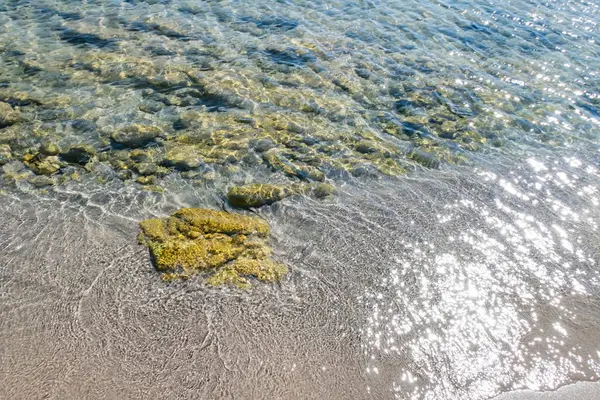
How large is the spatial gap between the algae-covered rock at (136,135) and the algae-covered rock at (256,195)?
7.25ft

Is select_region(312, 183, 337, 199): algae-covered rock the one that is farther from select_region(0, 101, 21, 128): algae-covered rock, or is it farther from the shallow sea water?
select_region(0, 101, 21, 128): algae-covered rock

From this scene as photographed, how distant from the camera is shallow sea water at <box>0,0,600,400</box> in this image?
5.00 metres

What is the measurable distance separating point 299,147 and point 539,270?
4.65 metres

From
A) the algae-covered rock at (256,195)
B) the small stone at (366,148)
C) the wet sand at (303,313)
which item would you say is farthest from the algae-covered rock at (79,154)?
the small stone at (366,148)

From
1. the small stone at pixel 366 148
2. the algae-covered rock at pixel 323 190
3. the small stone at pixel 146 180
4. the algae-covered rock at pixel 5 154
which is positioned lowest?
the small stone at pixel 366 148

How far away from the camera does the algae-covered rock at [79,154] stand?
7.76 m

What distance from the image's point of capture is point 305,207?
24.0ft

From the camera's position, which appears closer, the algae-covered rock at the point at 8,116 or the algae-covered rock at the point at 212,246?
the algae-covered rock at the point at 212,246

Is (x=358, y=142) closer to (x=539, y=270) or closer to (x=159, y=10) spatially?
(x=539, y=270)

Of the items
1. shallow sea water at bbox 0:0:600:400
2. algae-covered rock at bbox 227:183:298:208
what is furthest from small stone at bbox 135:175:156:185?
algae-covered rock at bbox 227:183:298:208

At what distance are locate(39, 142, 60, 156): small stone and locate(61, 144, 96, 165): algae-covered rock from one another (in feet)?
0.51

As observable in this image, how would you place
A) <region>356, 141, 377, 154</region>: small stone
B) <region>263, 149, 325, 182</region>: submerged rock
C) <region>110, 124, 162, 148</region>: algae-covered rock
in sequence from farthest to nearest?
<region>356, 141, 377, 154</region>: small stone → <region>110, 124, 162, 148</region>: algae-covered rock → <region>263, 149, 325, 182</region>: submerged rock

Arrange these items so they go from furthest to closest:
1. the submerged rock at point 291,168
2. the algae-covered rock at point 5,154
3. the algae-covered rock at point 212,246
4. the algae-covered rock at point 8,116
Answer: the algae-covered rock at point 8,116 → the submerged rock at point 291,168 → the algae-covered rock at point 5,154 → the algae-covered rock at point 212,246

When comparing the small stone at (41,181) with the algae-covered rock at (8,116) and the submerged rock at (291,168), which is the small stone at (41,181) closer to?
the algae-covered rock at (8,116)
